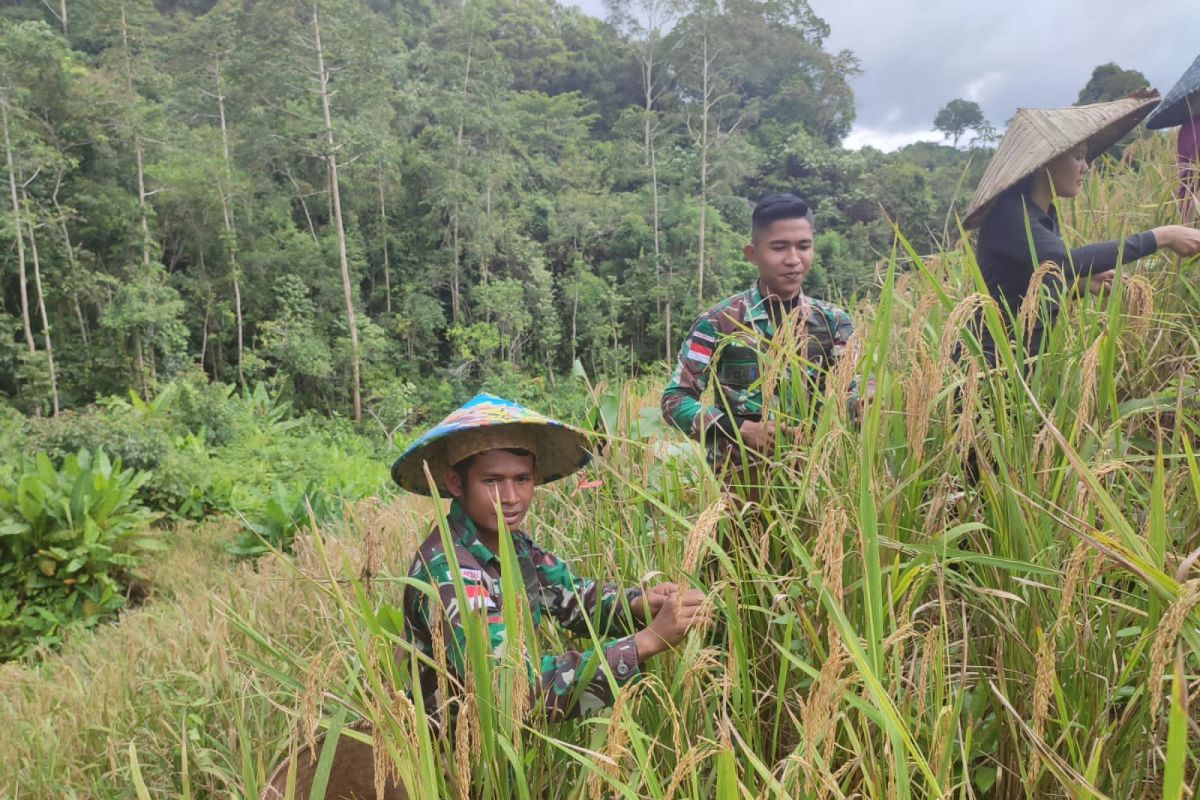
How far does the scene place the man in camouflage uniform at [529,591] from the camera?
1020mm

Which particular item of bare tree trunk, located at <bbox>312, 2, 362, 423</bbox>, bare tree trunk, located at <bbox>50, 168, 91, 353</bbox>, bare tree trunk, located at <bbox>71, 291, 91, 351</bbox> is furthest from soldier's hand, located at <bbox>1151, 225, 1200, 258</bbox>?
bare tree trunk, located at <bbox>71, 291, 91, 351</bbox>

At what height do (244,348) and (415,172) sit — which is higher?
(415,172)

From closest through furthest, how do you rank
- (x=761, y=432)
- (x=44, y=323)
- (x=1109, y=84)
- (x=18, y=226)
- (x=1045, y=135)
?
(x=761, y=432), (x=1045, y=135), (x=1109, y=84), (x=18, y=226), (x=44, y=323)

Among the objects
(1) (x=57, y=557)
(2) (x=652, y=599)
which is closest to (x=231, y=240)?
(1) (x=57, y=557)

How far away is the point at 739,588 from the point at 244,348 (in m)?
21.7

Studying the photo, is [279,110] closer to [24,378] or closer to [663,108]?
[24,378]

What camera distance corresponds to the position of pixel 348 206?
22.7 metres

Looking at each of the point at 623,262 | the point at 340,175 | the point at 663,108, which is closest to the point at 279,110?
the point at 340,175

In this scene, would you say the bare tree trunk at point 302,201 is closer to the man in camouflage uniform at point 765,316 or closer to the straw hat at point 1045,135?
the man in camouflage uniform at point 765,316

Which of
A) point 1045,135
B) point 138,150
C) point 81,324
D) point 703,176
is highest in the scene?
point 138,150

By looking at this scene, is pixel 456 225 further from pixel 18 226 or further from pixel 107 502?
pixel 107 502

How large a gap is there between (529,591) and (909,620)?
681 millimetres

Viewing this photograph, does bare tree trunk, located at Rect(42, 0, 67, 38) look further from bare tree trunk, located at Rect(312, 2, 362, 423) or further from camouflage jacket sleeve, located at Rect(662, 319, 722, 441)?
camouflage jacket sleeve, located at Rect(662, 319, 722, 441)

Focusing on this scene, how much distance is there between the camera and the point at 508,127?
2364cm
